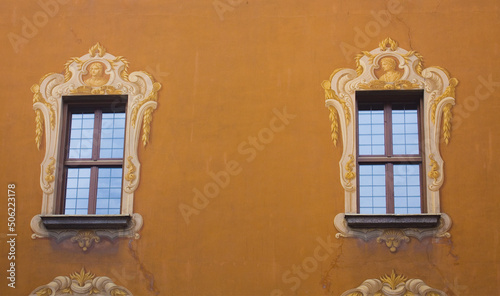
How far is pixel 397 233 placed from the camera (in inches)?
475

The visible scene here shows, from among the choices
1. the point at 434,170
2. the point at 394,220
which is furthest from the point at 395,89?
the point at 394,220

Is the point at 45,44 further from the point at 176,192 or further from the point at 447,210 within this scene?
the point at 447,210

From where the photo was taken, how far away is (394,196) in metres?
12.5

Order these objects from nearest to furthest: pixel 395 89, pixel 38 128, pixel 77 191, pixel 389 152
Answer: pixel 389 152 → pixel 395 89 → pixel 77 191 → pixel 38 128

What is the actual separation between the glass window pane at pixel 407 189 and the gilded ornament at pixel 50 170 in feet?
15.3

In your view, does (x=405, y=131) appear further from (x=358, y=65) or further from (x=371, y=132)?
(x=358, y=65)

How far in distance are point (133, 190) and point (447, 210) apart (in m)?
4.17

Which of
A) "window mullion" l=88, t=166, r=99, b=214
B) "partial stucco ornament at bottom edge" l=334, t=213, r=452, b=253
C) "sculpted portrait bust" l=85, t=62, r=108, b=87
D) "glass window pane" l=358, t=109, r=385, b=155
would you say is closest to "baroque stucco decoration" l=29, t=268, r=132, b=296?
"window mullion" l=88, t=166, r=99, b=214

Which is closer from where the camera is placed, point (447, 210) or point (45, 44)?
point (447, 210)

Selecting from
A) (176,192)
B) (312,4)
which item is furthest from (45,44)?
(312,4)

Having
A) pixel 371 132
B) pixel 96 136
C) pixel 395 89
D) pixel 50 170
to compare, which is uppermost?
pixel 395 89

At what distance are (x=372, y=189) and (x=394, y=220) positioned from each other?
0.64 m

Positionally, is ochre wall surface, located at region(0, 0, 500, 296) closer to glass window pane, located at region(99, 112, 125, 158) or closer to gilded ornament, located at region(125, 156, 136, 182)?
gilded ornament, located at region(125, 156, 136, 182)

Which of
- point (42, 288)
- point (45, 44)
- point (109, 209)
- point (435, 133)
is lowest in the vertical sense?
point (42, 288)
